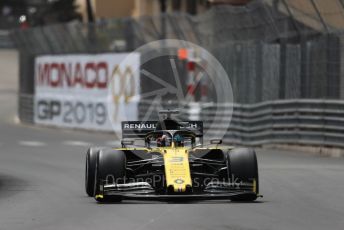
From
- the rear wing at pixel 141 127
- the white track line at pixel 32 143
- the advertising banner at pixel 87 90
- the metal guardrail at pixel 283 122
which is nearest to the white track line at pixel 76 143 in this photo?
the white track line at pixel 32 143

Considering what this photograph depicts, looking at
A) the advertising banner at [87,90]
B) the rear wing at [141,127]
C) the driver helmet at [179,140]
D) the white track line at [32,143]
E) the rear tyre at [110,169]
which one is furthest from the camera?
the advertising banner at [87,90]

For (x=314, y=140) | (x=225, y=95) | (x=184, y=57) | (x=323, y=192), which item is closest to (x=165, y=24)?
(x=184, y=57)

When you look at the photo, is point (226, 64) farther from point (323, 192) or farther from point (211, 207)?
point (211, 207)

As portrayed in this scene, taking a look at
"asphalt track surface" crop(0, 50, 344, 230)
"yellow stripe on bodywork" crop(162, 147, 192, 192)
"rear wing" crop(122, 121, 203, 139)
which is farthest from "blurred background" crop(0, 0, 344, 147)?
"yellow stripe on bodywork" crop(162, 147, 192, 192)

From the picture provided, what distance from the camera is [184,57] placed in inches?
1195

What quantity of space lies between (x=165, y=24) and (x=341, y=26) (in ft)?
29.8

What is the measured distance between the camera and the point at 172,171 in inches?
538

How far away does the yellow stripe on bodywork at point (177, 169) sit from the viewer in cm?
1351

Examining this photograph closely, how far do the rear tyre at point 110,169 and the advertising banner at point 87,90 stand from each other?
673 inches

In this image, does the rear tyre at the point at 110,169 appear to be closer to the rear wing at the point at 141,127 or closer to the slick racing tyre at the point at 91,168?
the slick racing tyre at the point at 91,168

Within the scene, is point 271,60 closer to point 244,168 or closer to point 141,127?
point 141,127

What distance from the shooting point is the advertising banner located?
33188 millimetres

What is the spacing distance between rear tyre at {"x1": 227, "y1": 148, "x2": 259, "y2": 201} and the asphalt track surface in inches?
10.5

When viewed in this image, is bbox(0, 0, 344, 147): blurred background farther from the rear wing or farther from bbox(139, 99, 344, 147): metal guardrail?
the rear wing
